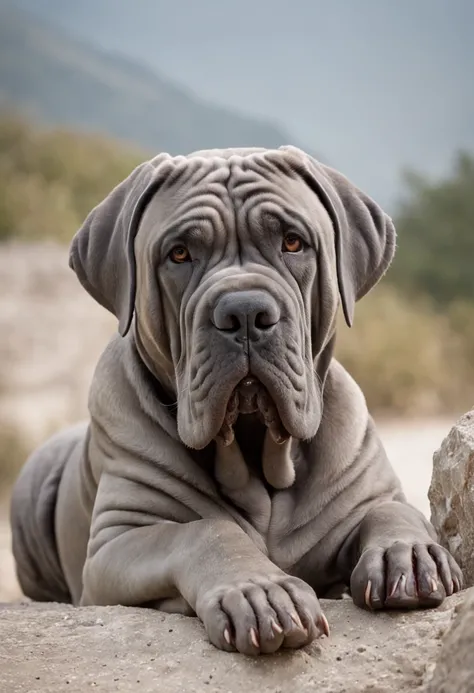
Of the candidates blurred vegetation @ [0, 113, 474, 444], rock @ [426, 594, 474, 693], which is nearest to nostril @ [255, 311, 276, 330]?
rock @ [426, 594, 474, 693]

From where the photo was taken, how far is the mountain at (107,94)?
26.4 metres

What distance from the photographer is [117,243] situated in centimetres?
365

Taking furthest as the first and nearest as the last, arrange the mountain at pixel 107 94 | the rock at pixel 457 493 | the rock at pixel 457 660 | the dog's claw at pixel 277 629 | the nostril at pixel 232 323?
the mountain at pixel 107 94 → the rock at pixel 457 493 → the nostril at pixel 232 323 → the dog's claw at pixel 277 629 → the rock at pixel 457 660

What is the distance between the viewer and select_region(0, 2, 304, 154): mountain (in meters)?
26.4

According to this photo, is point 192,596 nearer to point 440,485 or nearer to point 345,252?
point 440,485

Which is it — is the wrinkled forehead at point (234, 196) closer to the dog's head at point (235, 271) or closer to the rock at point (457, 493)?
the dog's head at point (235, 271)

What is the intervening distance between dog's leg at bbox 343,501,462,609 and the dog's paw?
0.26 meters

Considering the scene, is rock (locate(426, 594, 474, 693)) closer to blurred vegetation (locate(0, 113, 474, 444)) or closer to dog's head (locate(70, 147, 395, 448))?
dog's head (locate(70, 147, 395, 448))

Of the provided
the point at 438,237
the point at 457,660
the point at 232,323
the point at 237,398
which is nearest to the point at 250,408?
the point at 237,398

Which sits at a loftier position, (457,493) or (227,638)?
(457,493)

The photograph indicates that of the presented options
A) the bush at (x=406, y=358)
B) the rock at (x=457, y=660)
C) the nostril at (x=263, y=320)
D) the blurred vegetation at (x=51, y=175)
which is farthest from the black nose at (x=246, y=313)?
the blurred vegetation at (x=51, y=175)

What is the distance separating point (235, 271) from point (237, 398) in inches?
15.1

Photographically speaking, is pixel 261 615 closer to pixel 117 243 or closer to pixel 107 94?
pixel 117 243

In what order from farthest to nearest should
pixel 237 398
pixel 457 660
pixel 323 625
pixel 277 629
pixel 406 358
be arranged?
pixel 406 358, pixel 237 398, pixel 323 625, pixel 277 629, pixel 457 660
